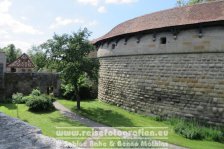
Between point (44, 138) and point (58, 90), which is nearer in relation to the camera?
point (44, 138)

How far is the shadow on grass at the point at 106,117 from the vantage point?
53.6 ft

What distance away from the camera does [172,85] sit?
55.0ft

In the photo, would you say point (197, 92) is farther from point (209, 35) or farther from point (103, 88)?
point (103, 88)

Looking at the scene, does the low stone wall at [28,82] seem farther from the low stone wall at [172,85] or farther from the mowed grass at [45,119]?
the low stone wall at [172,85]

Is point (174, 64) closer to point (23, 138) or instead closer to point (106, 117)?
point (106, 117)

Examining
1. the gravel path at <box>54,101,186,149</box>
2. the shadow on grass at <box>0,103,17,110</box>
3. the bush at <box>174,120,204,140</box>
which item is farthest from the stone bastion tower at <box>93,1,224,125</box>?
the shadow on grass at <box>0,103,17,110</box>

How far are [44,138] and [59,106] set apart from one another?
19811 millimetres

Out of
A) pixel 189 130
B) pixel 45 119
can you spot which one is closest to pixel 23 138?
pixel 189 130

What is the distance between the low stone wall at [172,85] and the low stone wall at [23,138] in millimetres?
12952

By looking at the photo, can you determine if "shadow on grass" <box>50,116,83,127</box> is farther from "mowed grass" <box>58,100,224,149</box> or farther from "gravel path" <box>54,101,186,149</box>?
"mowed grass" <box>58,100,224,149</box>

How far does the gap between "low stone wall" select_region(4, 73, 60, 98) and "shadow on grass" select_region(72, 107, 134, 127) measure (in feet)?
25.6

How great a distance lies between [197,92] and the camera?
15508 mm

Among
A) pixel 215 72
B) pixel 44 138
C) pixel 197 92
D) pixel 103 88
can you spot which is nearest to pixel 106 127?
pixel 197 92

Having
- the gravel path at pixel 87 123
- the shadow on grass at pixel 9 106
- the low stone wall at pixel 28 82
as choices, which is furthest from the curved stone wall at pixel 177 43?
→ the low stone wall at pixel 28 82
